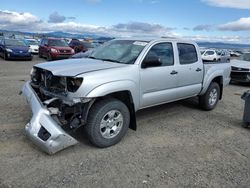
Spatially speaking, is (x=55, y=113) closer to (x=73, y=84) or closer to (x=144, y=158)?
(x=73, y=84)

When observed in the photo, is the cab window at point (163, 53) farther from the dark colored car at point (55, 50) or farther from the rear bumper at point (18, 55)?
the rear bumper at point (18, 55)

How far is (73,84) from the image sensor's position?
Result: 4215 millimetres

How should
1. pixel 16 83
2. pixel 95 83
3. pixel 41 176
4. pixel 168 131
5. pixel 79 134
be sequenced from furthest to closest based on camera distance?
pixel 16 83, pixel 168 131, pixel 79 134, pixel 95 83, pixel 41 176

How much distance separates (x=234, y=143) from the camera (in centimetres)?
507

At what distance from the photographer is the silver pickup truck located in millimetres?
4094

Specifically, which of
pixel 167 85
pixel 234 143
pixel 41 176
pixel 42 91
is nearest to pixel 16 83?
pixel 42 91

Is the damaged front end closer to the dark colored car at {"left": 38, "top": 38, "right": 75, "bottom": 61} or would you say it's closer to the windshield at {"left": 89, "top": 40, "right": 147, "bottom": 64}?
the windshield at {"left": 89, "top": 40, "right": 147, "bottom": 64}

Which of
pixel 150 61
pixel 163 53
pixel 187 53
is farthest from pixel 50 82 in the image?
pixel 187 53

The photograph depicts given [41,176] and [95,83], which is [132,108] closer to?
[95,83]

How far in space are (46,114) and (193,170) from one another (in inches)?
88.8

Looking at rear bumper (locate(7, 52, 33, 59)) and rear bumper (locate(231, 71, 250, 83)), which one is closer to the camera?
rear bumper (locate(231, 71, 250, 83))

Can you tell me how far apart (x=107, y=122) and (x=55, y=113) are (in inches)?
32.9

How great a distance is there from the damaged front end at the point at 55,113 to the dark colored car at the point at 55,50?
1512cm

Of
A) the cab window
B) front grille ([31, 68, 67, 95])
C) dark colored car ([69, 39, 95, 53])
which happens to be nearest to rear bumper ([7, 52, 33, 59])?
dark colored car ([69, 39, 95, 53])
